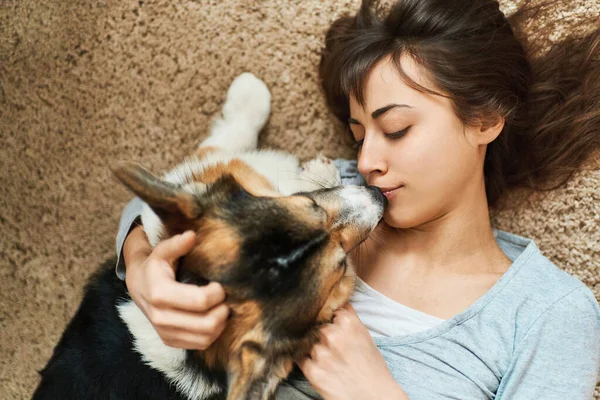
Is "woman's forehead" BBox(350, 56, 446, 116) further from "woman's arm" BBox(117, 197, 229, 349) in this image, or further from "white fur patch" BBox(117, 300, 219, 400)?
"white fur patch" BBox(117, 300, 219, 400)

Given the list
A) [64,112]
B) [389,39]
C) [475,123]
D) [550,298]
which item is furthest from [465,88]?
[64,112]

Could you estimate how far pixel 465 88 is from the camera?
1.99m

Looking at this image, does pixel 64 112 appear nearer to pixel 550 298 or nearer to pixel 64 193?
pixel 64 193

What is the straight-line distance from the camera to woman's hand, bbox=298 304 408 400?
1826 millimetres

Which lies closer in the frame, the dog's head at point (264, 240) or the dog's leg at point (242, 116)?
the dog's head at point (264, 240)

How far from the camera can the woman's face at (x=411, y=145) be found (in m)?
1.95

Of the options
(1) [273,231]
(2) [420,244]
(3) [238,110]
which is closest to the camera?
(1) [273,231]

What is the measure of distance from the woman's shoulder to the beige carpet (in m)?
0.38

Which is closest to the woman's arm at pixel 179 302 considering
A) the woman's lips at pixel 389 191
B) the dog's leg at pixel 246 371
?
the dog's leg at pixel 246 371

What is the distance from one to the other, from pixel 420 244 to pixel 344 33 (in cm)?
109

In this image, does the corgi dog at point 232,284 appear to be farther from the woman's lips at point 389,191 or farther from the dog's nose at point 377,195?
the woman's lips at point 389,191

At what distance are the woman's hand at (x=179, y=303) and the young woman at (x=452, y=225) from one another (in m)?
0.05

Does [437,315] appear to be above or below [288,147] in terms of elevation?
below

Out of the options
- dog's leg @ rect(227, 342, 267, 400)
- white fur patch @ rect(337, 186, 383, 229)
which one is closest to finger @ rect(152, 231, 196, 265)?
dog's leg @ rect(227, 342, 267, 400)
